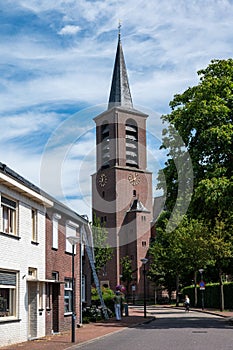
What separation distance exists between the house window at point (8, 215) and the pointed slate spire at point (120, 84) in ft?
235

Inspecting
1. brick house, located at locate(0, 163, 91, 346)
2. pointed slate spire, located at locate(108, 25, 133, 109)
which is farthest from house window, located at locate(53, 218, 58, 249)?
pointed slate spire, located at locate(108, 25, 133, 109)

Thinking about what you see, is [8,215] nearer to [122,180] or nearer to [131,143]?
[122,180]

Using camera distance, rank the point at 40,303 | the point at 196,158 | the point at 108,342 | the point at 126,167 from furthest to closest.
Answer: the point at 126,167, the point at 196,158, the point at 40,303, the point at 108,342

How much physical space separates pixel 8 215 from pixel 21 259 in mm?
1792

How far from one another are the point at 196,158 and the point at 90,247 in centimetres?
997

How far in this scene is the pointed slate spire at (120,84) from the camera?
91.4m

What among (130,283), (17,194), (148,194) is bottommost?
(130,283)

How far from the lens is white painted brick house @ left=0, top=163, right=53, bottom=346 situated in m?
19.0

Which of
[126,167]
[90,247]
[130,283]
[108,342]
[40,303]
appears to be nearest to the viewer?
[108,342]

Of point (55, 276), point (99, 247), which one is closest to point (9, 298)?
point (55, 276)

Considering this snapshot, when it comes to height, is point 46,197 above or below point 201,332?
above

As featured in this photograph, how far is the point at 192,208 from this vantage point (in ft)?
90.7

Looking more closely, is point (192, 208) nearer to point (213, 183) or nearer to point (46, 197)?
point (213, 183)

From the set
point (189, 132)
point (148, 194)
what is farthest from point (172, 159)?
point (148, 194)
